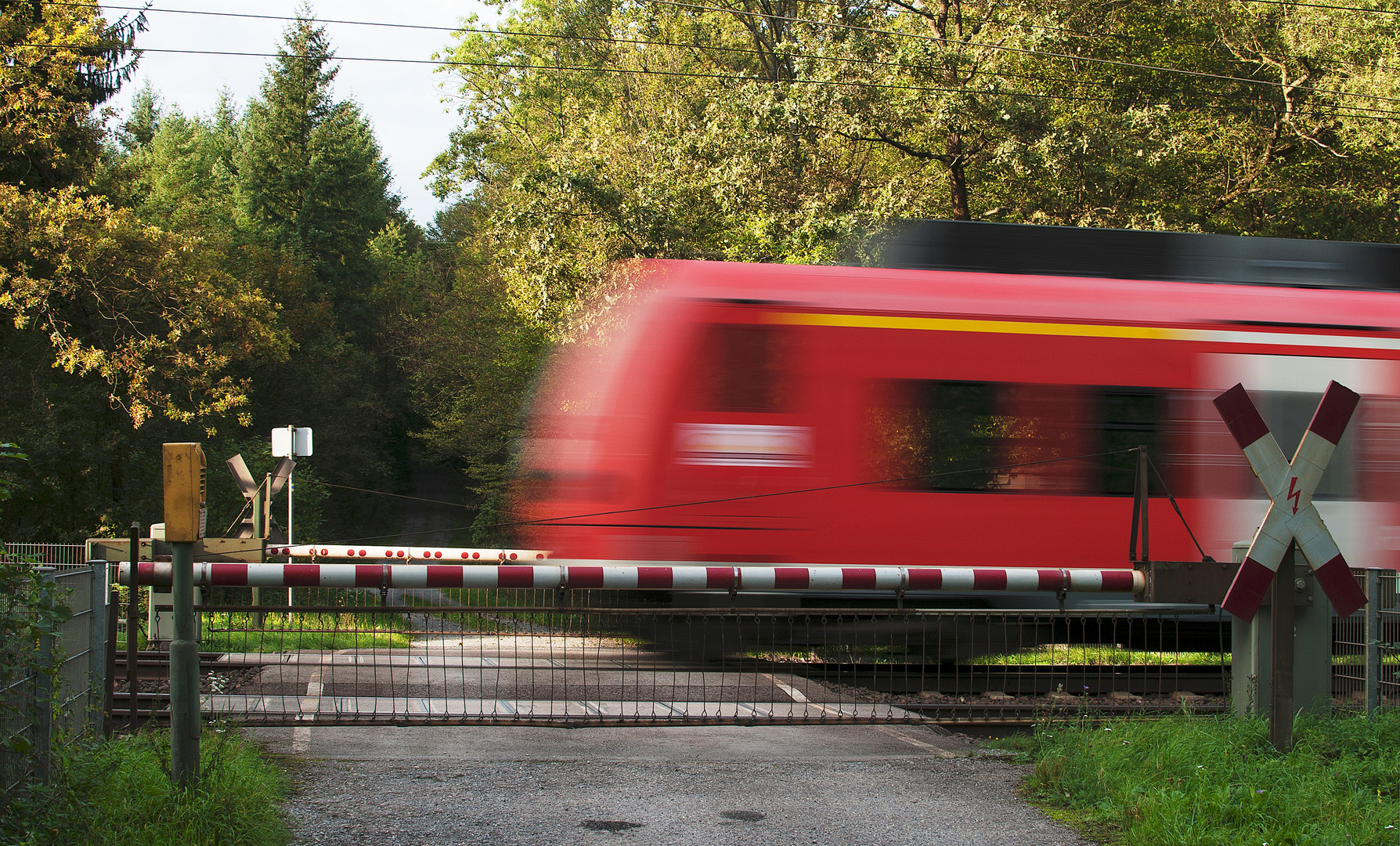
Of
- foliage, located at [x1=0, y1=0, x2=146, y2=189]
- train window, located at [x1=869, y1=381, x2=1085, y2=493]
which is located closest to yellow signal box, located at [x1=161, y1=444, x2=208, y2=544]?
train window, located at [x1=869, y1=381, x2=1085, y2=493]

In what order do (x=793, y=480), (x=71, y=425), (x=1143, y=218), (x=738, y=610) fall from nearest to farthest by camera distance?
(x=738, y=610), (x=793, y=480), (x=1143, y=218), (x=71, y=425)

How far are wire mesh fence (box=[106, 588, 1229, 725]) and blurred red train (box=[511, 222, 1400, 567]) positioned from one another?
2.16 ft

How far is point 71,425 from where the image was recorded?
1065 inches

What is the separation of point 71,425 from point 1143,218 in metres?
25.1

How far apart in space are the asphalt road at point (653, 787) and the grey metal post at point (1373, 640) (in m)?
2.10

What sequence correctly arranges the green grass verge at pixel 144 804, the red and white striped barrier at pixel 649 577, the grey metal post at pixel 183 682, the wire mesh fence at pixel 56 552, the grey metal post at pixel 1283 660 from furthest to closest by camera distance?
the wire mesh fence at pixel 56 552
the red and white striped barrier at pixel 649 577
the grey metal post at pixel 1283 660
the grey metal post at pixel 183 682
the green grass verge at pixel 144 804

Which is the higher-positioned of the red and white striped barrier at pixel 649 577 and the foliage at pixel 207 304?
the foliage at pixel 207 304

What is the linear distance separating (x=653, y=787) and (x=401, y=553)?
8628mm

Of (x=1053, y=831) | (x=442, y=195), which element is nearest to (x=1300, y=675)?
(x=1053, y=831)

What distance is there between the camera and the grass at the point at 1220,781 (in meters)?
4.51

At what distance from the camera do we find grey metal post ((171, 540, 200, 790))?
4488 millimetres

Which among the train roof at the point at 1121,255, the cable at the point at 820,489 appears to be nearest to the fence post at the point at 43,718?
the cable at the point at 820,489

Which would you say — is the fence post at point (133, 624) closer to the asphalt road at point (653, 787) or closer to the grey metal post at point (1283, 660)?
the asphalt road at point (653, 787)

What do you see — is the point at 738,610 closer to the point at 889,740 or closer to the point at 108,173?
the point at 889,740
